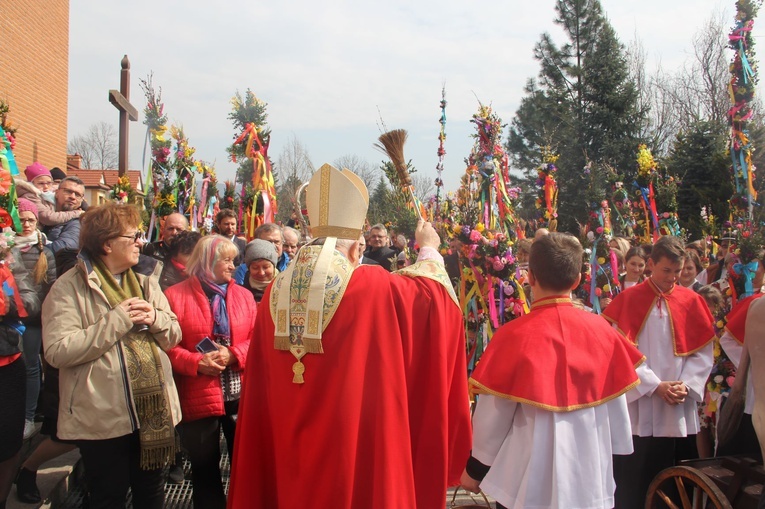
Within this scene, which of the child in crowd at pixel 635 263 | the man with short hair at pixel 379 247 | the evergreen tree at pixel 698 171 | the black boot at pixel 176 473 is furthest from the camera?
the evergreen tree at pixel 698 171

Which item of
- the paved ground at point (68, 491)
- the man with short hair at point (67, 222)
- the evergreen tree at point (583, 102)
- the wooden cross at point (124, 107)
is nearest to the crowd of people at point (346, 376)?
the paved ground at point (68, 491)

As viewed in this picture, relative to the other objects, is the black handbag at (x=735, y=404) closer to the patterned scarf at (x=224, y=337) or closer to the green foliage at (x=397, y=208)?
the patterned scarf at (x=224, y=337)

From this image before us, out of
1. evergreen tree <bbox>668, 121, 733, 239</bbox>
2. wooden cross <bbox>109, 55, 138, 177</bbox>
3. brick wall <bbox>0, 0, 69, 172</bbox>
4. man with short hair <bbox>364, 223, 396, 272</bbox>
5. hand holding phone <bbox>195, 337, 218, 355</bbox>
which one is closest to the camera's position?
hand holding phone <bbox>195, 337, 218, 355</bbox>

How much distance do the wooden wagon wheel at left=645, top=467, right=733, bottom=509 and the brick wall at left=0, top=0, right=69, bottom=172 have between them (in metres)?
12.7

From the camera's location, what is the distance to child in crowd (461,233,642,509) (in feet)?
8.50

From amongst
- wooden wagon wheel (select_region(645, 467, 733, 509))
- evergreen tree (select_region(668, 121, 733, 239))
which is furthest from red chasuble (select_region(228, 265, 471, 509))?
evergreen tree (select_region(668, 121, 733, 239))

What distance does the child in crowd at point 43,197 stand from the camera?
5125 mm

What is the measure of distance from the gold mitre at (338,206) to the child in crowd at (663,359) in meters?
2.14

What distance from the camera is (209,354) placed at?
3637mm

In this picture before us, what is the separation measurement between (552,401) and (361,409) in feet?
2.90

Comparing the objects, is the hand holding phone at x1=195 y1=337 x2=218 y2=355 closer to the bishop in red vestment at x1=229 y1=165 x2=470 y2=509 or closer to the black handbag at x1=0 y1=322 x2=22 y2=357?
the bishop in red vestment at x1=229 y1=165 x2=470 y2=509

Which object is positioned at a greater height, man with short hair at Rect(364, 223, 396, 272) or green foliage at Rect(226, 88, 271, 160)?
green foliage at Rect(226, 88, 271, 160)

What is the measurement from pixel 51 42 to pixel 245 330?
14017 mm

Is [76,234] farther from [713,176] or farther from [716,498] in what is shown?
[713,176]
